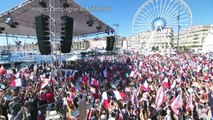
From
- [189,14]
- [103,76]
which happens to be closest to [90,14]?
[103,76]

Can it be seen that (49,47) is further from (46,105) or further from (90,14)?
(90,14)

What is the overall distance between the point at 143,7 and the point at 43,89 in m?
46.2

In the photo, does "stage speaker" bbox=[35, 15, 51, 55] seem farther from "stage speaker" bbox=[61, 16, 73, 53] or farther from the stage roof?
the stage roof

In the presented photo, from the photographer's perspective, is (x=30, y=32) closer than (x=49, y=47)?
No

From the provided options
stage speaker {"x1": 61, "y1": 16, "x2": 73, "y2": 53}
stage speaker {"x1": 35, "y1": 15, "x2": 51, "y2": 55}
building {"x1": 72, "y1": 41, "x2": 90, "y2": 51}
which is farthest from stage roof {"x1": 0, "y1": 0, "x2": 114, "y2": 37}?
building {"x1": 72, "y1": 41, "x2": 90, "y2": 51}

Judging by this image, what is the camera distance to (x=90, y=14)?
1806 cm

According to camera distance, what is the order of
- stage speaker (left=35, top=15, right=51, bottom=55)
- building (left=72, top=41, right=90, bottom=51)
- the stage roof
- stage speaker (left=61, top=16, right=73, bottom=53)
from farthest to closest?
building (left=72, top=41, right=90, bottom=51), the stage roof, stage speaker (left=61, top=16, right=73, bottom=53), stage speaker (left=35, top=15, right=51, bottom=55)

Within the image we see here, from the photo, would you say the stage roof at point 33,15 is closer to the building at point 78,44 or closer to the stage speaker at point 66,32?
the stage speaker at point 66,32

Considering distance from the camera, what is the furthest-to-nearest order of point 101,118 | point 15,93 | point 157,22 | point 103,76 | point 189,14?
point 157,22, point 189,14, point 103,76, point 15,93, point 101,118

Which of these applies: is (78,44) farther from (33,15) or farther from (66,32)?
(66,32)

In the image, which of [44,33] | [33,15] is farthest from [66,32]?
[33,15]

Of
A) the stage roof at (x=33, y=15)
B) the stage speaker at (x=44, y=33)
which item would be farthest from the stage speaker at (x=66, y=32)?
the stage roof at (x=33, y=15)

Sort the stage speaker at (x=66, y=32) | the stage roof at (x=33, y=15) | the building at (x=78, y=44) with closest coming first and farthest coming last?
the stage speaker at (x=66, y=32) → the stage roof at (x=33, y=15) → the building at (x=78, y=44)

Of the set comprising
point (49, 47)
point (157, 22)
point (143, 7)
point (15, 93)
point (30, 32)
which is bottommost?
point (15, 93)
